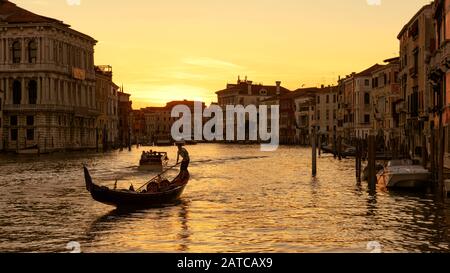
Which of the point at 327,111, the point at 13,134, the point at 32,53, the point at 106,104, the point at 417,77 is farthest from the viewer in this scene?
the point at 327,111

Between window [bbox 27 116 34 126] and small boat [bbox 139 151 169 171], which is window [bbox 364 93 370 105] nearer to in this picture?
window [bbox 27 116 34 126]

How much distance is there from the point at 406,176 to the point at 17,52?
53.7 m

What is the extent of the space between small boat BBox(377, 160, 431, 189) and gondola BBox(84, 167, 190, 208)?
24.5 feet

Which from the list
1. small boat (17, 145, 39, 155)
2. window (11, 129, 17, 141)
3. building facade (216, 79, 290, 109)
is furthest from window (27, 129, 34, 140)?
building facade (216, 79, 290, 109)

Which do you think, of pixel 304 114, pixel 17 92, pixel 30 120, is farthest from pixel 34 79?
pixel 304 114

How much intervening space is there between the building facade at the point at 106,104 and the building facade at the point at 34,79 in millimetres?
11933

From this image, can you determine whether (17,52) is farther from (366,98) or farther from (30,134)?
(366,98)

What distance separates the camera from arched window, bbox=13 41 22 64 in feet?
223

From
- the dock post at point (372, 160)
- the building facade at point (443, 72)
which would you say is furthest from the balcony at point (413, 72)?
the dock post at point (372, 160)

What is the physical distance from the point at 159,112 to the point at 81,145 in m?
119

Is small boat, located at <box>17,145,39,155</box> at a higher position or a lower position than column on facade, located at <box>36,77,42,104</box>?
lower

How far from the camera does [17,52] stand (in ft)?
224
